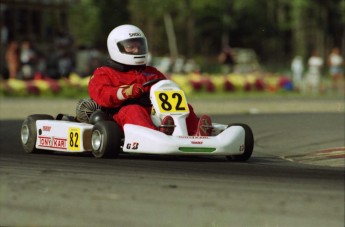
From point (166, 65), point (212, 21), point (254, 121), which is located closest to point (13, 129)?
point (254, 121)

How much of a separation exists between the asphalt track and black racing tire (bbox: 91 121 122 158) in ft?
0.43

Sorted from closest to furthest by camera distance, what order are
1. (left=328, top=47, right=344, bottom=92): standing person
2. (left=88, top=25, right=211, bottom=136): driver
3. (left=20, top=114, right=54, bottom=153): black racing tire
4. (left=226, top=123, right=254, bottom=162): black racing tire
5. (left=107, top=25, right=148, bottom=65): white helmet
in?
(left=88, top=25, right=211, bottom=136): driver, (left=226, top=123, right=254, bottom=162): black racing tire, (left=107, top=25, right=148, bottom=65): white helmet, (left=20, top=114, right=54, bottom=153): black racing tire, (left=328, top=47, right=344, bottom=92): standing person

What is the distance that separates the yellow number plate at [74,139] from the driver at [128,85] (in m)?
0.44

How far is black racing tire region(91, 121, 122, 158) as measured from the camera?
11.0 metres

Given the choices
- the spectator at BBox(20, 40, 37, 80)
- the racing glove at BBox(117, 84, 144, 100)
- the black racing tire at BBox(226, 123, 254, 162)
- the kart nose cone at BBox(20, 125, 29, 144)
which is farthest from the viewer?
the spectator at BBox(20, 40, 37, 80)

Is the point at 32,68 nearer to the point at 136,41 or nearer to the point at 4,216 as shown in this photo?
the point at 136,41

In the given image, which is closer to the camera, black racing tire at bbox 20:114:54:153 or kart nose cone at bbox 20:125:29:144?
black racing tire at bbox 20:114:54:153

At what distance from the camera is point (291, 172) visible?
398 inches

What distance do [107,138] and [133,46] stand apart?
156cm

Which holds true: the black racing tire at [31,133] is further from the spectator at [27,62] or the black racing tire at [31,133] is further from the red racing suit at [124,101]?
the spectator at [27,62]

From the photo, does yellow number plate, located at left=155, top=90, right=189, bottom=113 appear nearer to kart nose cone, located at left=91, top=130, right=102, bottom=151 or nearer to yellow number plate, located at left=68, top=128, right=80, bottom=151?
kart nose cone, located at left=91, top=130, right=102, bottom=151

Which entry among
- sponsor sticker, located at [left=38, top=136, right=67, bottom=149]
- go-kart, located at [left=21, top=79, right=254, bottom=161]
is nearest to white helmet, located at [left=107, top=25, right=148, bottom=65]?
go-kart, located at [left=21, top=79, right=254, bottom=161]

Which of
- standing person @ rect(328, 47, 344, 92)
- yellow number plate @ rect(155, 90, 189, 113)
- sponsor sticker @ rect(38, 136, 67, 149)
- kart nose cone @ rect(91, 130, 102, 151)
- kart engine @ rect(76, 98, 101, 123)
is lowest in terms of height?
standing person @ rect(328, 47, 344, 92)

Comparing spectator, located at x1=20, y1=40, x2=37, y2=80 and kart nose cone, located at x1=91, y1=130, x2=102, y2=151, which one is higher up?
kart nose cone, located at x1=91, y1=130, x2=102, y2=151
